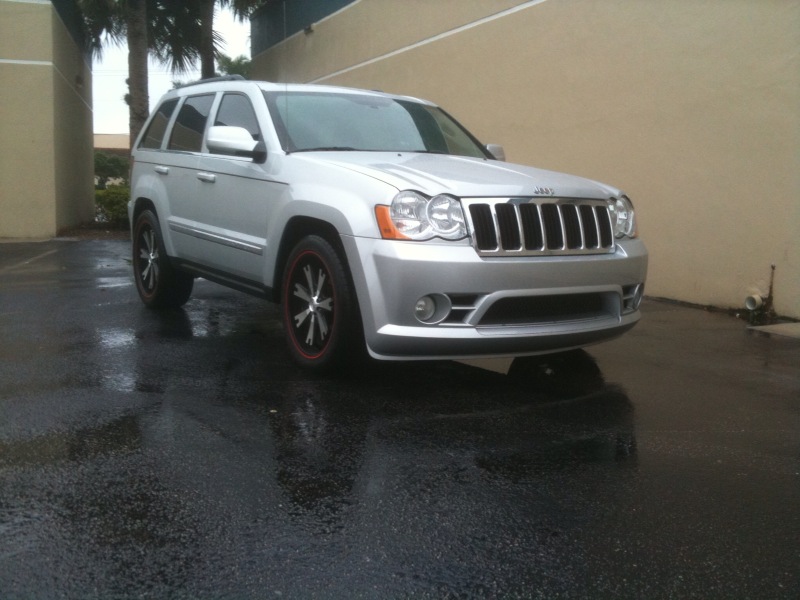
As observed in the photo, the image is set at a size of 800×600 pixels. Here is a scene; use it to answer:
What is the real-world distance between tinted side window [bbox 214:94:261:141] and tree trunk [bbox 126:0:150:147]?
12.4 metres

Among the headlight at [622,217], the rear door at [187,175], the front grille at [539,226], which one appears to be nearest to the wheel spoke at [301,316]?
the front grille at [539,226]

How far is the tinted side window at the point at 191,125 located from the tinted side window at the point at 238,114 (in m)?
0.24

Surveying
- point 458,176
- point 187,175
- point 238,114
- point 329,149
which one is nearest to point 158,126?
point 187,175

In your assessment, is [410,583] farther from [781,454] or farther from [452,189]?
[452,189]

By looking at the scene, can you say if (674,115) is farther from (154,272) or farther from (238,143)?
(154,272)

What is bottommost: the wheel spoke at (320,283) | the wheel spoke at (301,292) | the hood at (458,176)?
the wheel spoke at (301,292)

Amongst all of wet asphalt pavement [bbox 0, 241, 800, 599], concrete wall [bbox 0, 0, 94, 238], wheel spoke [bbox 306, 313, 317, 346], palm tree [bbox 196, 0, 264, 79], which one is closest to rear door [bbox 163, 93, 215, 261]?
wet asphalt pavement [bbox 0, 241, 800, 599]

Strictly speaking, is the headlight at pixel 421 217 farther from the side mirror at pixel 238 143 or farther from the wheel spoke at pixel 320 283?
the side mirror at pixel 238 143

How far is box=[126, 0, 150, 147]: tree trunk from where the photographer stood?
1848 cm

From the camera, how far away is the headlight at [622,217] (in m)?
5.64

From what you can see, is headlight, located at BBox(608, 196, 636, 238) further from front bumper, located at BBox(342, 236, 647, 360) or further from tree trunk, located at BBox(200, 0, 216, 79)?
tree trunk, located at BBox(200, 0, 216, 79)

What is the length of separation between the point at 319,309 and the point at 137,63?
15.0 m

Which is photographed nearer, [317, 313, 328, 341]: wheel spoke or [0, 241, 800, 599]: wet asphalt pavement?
[0, 241, 800, 599]: wet asphalt pavement

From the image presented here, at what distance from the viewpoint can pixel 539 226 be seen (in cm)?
509
